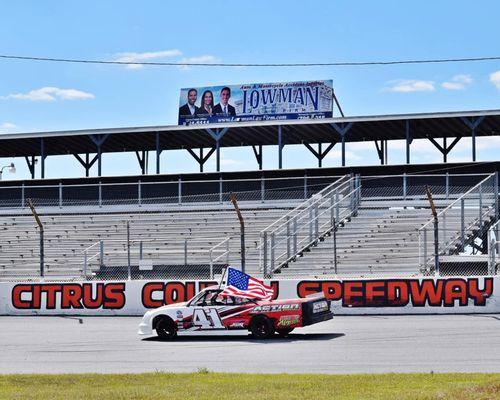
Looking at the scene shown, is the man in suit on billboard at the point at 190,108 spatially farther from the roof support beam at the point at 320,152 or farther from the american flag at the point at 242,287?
the american flag at the point at 242,287

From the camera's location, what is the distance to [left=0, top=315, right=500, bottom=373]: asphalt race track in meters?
14.6

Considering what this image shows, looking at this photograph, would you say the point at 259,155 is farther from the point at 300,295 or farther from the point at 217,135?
the point at 300,295

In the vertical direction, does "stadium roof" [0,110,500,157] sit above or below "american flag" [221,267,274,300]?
above

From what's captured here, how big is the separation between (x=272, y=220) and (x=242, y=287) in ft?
45.5

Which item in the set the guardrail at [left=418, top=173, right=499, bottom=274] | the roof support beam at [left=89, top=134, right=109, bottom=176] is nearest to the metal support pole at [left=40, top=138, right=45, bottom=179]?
the roof support beam at [left=89, top=134, right=109, bottom=176]

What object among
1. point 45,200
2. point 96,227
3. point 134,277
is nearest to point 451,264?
point 134,277

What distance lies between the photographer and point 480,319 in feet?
71.5

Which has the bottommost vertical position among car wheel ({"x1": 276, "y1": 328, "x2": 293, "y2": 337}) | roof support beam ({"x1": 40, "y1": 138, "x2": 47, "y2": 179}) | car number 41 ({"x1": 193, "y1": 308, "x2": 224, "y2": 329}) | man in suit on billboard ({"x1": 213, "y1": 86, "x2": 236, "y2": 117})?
car wheel ({"x1": 276, "y1": 328, "x2": 293, "y2": 337})

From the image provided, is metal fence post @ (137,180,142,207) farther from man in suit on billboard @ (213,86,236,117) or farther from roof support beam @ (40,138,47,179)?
roof support beam @ (40,138,47,179)

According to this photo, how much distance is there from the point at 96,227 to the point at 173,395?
2429 centimetres

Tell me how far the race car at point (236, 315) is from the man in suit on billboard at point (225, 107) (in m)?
22.0

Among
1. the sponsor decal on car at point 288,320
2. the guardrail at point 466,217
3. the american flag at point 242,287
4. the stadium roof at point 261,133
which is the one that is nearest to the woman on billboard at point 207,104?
the stadium roof at point 261,133

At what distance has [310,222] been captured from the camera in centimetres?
3084

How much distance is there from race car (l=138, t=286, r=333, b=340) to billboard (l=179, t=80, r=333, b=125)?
2159cm
